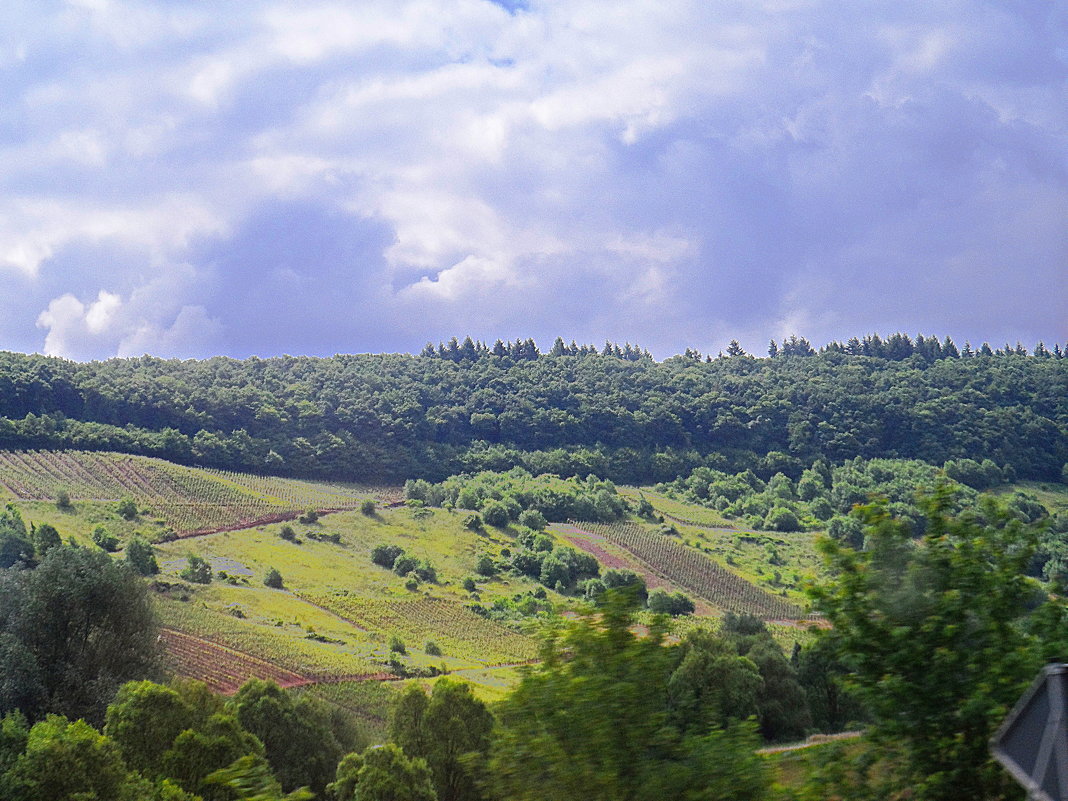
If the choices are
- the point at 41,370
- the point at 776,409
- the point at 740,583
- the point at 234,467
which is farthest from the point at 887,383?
the point at 41,370

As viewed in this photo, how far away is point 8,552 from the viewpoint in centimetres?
5109

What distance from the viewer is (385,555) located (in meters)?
85.7

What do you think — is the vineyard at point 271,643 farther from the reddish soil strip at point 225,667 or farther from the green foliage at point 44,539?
the green foliage at point 44,539

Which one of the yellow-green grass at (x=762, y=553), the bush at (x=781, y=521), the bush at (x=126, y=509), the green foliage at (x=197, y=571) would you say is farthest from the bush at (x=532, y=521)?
the bush at (x=126, y=509)

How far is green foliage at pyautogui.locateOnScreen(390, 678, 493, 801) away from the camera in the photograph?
26.2 metres

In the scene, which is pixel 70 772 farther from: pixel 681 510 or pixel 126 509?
pixel 681 510

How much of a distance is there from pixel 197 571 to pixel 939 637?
217ft

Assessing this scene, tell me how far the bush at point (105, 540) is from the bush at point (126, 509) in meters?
10.0

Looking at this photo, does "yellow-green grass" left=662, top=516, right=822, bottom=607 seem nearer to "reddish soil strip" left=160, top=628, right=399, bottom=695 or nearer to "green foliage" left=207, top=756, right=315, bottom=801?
"reddish soil strip" left=160, top=628, right=399, bottom=695

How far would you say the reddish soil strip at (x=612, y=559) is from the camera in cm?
8519

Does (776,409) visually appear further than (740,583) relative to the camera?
Yes

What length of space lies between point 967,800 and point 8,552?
5544 cm

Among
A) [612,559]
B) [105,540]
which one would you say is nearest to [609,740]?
[105,540]

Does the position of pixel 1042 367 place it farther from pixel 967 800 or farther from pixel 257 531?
pixel 967 800
